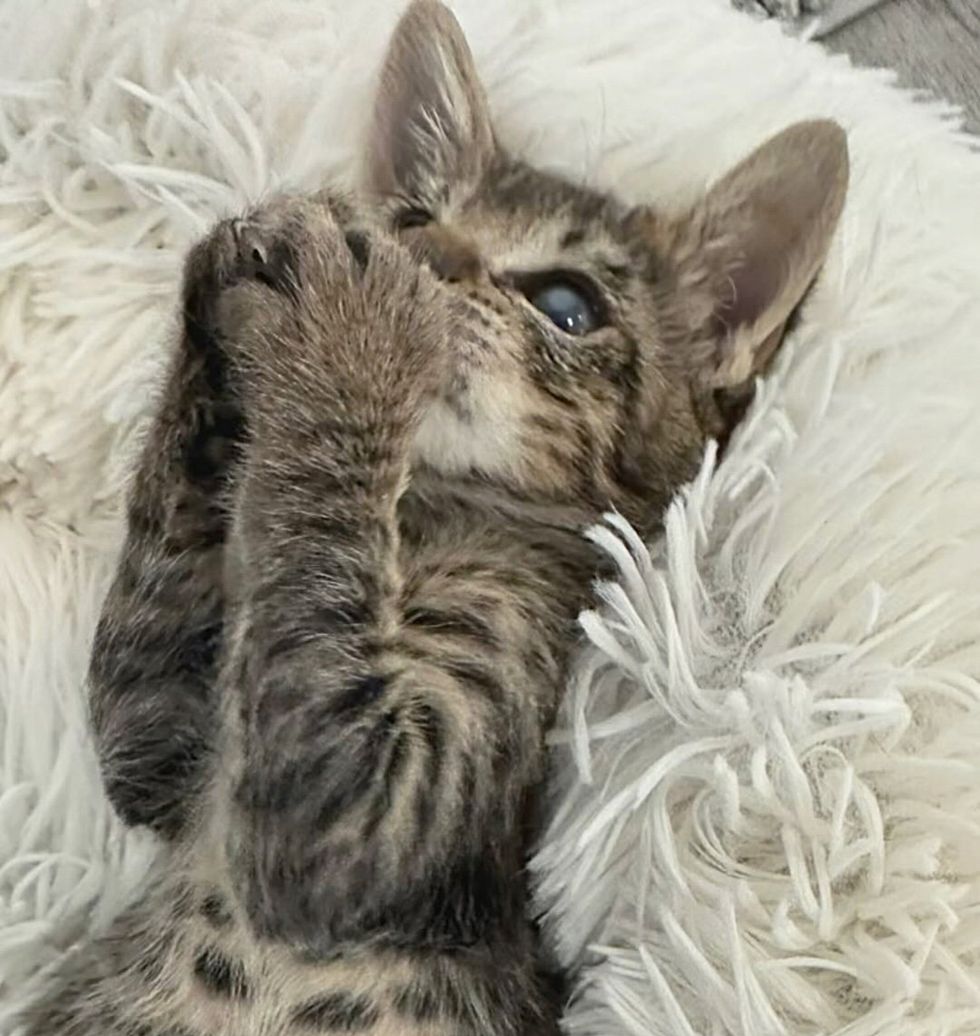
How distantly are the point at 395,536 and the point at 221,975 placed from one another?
0.98ft

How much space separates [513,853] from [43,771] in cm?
36

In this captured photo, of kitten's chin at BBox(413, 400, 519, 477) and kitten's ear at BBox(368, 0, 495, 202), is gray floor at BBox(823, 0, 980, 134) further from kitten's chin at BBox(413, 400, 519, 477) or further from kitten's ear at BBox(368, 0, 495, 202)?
kitten's chin at BBox(413, 400, 519, 477)

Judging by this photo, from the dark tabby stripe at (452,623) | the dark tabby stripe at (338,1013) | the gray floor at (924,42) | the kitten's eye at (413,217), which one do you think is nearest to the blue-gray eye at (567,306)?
the kitten's eye at (413,217)


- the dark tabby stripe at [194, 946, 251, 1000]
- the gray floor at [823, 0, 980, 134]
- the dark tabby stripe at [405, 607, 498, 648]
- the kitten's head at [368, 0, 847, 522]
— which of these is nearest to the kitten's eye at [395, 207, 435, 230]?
the kitten's head at [368, 0, 847, 522]

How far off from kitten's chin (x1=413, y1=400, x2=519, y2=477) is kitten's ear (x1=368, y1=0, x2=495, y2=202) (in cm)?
22

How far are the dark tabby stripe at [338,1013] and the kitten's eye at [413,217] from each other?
0.53m

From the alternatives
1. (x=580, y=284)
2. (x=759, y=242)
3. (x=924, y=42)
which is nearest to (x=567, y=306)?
(x=580, y=284)

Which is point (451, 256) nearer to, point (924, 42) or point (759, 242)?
point (759, 242)

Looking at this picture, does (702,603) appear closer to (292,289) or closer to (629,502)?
(629,502)

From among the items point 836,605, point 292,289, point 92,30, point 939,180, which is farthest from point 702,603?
point 92,30

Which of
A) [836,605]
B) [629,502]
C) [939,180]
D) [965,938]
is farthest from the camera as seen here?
[939,180]

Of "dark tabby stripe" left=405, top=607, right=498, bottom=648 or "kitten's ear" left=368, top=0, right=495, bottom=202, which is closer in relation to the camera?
"dark tabby stripe" left=405, top=607, right=498, bottom=648

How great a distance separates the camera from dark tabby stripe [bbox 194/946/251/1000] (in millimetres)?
910

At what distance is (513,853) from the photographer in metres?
0.93
